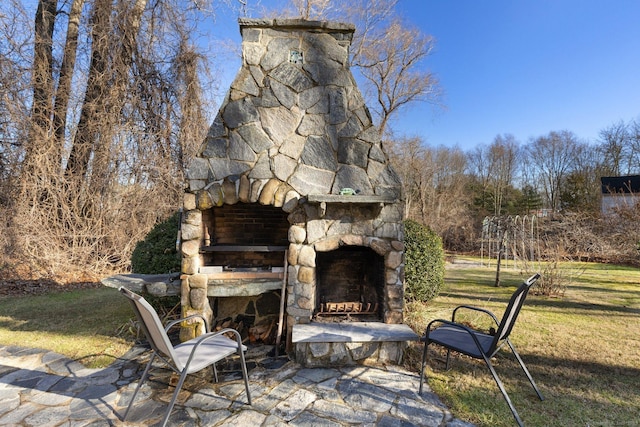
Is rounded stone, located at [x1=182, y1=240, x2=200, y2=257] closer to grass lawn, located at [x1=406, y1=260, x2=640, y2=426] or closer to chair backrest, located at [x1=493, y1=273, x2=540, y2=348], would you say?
grass lawn, located at [x1=406, y1=260, x2=640, y2=426]

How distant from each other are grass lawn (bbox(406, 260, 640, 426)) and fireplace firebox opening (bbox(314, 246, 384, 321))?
0.61 meters

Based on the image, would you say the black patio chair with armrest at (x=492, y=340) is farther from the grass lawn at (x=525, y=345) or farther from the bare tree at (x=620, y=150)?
the bare tree at (x=620, y=150)

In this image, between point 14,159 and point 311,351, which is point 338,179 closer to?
point 311,351

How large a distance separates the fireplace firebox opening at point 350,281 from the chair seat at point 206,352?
4.87 feet

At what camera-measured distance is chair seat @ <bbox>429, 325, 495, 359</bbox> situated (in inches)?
94.5

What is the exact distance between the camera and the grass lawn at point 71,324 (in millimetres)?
3346

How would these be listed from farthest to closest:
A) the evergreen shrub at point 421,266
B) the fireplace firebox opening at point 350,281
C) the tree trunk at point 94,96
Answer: the tree trunk at point 94,96, the evergreen shrub at point 421,266, the fireplace firebox opening at point 350,281

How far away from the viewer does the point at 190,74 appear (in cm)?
848

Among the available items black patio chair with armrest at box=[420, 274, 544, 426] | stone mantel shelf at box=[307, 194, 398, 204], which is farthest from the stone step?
stone mantel shelf at box=[307, 194, 398, 204]

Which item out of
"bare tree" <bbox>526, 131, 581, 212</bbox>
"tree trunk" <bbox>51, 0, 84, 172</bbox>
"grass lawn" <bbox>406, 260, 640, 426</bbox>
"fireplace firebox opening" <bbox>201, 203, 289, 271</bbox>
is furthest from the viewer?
"bare tree" <bbox>526, 131, 581, 212</bbox>

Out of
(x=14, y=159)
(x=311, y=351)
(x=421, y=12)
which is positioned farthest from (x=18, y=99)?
(x=421, y=12)

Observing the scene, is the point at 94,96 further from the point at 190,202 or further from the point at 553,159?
the point at 553,159

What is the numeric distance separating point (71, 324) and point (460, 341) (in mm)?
4771

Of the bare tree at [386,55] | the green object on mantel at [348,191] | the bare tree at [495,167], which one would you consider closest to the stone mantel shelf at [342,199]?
the green object on mantel at [348,191]
